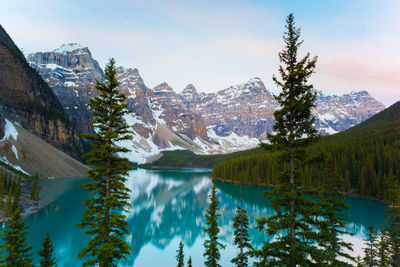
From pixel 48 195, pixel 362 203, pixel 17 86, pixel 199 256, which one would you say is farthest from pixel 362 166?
pixel 17 86

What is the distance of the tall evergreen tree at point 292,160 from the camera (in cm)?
1084

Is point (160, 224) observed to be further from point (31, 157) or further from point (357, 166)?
point (31, 157)

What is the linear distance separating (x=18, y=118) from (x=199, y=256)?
13441 cm

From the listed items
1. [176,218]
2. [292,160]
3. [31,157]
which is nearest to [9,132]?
[31,157]

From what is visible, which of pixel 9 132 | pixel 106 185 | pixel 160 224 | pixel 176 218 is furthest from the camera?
pixel 9 132

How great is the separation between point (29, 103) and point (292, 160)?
168 meters

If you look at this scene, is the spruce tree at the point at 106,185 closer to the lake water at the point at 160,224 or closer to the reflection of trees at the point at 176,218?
the lake water at the point at 160,224

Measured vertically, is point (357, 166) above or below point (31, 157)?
below

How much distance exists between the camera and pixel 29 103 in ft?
465

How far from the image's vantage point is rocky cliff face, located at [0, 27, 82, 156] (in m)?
130

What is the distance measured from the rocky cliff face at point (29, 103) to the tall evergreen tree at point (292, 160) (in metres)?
139

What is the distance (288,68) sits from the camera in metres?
12.2

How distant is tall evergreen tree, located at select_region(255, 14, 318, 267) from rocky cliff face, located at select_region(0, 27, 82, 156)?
139131 mm

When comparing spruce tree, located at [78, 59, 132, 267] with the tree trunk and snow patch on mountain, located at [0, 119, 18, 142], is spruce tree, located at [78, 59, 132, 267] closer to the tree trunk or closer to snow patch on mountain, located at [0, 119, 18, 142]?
the tree trunk
